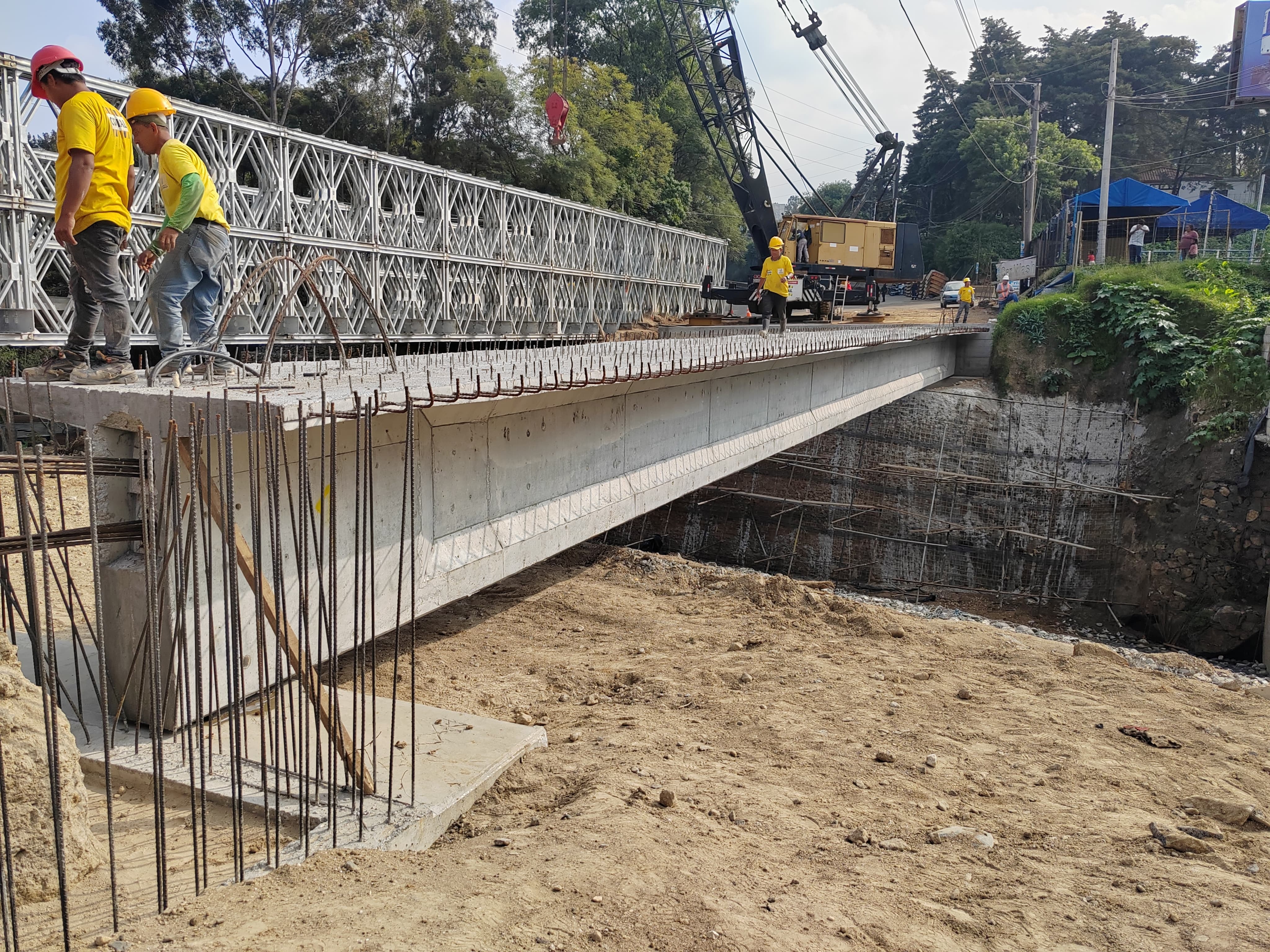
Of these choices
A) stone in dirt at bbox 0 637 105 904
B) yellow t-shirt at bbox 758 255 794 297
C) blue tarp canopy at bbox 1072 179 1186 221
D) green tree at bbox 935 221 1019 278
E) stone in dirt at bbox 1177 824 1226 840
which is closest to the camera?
stone in dirt at bbox 0 637 105 904

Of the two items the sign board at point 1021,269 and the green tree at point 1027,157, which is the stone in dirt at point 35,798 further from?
the green tree at point 1027,157

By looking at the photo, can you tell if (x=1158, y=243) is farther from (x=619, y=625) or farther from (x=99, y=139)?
(x=99, y=139)

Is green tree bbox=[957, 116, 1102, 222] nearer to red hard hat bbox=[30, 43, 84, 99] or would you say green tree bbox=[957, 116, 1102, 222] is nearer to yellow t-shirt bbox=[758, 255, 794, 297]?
yellow t-shirt bbox=[758, 255, 794, 297]

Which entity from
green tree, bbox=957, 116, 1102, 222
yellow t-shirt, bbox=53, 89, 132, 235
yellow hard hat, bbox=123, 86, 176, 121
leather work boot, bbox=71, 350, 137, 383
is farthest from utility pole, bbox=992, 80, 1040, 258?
leather work boot, bbox=71, 350, 137, 383

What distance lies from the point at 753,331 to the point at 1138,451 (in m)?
9.91

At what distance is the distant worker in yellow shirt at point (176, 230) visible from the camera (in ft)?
17.9

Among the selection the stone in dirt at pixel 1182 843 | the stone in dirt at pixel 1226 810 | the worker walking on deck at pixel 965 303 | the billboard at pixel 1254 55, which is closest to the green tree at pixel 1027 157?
Answer: the billboard at pixel 1254 55

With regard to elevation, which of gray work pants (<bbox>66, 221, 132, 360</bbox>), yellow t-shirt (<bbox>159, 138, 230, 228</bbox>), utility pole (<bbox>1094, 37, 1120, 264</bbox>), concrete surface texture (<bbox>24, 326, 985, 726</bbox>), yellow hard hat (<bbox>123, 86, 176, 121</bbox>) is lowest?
concrete surface texture (<bbox>24, 326, 985, 726</bbox>)

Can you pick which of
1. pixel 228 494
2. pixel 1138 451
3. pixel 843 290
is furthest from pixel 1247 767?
pixel 843 290

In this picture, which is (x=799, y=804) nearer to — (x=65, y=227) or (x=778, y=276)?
(x=65, y=227)

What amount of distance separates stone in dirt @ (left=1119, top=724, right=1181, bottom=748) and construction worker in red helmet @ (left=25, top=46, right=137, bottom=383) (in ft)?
24.2

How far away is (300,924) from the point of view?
298cm

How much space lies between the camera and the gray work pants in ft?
17.2

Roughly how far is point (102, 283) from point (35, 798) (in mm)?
3394
